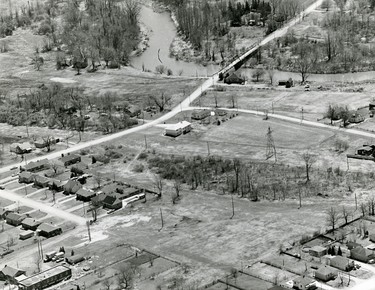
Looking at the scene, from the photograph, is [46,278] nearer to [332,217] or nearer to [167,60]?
[332,217]

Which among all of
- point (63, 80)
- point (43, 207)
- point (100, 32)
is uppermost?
point (100, 32)

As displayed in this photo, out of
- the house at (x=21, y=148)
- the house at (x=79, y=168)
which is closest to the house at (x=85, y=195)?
the house at (x=79, y=168)

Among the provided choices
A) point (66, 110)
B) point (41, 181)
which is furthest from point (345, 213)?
point (66, 110)

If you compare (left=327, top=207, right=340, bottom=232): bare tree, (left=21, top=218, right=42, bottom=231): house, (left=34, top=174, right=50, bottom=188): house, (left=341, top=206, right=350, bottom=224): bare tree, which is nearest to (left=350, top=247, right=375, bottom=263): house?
(left=327, top=207, right=340, bottom=232): bare tree

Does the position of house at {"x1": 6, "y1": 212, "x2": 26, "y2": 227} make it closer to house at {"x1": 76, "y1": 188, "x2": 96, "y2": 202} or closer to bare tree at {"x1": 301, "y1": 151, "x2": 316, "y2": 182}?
house at {"x1": 76, "y1": 188, "x2": 96, "y2": 202}

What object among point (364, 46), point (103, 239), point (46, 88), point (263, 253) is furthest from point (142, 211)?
point (364, 46)
